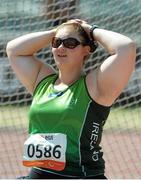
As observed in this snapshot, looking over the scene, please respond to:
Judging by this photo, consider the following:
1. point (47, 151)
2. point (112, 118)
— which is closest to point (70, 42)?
point (47, 151)

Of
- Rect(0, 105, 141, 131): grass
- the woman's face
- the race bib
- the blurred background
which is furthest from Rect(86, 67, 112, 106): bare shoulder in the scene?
Rect(0, 105, 141, 131): grass

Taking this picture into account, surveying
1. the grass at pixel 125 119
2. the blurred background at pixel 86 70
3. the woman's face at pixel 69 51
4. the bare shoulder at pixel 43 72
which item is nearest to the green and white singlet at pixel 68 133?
the woman's face at pixel 69 51

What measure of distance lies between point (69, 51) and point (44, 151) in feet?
1.85

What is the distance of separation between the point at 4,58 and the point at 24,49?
4317 mm

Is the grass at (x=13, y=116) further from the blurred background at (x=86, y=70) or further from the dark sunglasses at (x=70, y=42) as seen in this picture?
the dark sunglasses at (x=70, y=42)

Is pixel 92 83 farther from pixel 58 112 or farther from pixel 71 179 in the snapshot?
pixel 71 179

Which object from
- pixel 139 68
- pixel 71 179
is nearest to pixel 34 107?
pixel 71 179

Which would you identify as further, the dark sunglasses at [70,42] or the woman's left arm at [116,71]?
the dark sunglasses at [70,42]

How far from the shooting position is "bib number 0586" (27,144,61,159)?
156 inches

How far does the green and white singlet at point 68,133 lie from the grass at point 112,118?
199 inches

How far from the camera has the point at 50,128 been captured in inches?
158

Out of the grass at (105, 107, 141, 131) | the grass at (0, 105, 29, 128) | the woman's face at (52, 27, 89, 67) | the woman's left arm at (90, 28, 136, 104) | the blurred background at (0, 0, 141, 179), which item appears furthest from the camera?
the grass at (105, 107, 141, 131)

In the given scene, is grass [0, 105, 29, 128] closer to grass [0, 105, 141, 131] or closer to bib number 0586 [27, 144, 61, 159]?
grass [0, 105, 141, 131]

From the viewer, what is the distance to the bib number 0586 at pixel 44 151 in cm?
397
